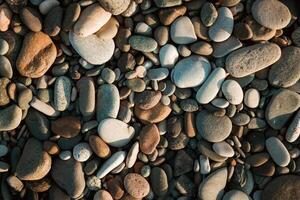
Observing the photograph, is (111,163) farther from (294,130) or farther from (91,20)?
(294,130)

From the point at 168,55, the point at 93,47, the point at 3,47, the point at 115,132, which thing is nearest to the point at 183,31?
the point at 168,55

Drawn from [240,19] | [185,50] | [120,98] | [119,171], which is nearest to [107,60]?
[120,98]

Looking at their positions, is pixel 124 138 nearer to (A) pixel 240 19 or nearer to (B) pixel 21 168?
(B) pixel 21 168

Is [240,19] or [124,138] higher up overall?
[240,19]

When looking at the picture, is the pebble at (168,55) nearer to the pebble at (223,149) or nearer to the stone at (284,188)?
the pebble at (223,149)

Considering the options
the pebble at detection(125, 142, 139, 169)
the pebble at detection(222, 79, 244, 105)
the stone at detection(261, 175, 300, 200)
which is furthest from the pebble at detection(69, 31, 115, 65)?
the stone at detection(261, 175, 300, 200)

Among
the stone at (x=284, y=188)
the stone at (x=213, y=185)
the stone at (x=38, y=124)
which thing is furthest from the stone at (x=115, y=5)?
the stone at (x=284, y=188)
